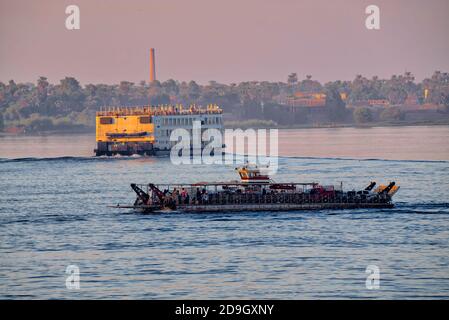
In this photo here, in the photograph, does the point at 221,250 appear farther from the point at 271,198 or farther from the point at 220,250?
the point at 271,198

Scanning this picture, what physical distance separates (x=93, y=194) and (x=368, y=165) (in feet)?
168

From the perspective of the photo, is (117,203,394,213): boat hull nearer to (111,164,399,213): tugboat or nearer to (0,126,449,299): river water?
(111,164,399,213): tugboat

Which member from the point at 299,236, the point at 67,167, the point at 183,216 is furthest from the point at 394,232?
the point at 67,167

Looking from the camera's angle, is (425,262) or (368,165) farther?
(368,165)

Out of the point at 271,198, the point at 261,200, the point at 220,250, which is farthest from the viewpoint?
the point at 271,198

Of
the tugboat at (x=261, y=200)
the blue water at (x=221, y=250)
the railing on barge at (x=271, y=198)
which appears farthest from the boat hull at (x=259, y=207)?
the blue water at (x=221, y=250)

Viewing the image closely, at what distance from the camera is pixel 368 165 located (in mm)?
156000

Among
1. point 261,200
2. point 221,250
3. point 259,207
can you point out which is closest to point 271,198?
point 261,200

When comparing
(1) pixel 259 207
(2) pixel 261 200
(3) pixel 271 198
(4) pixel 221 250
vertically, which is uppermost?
(3) pixel 271 198

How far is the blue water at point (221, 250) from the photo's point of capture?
60.7m

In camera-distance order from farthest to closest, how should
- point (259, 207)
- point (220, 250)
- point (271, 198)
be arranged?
1. point (271, 198)
2. point (259, 207)
3. point (220, 250)

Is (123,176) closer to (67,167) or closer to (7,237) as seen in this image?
(67,167)

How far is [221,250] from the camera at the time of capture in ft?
239
